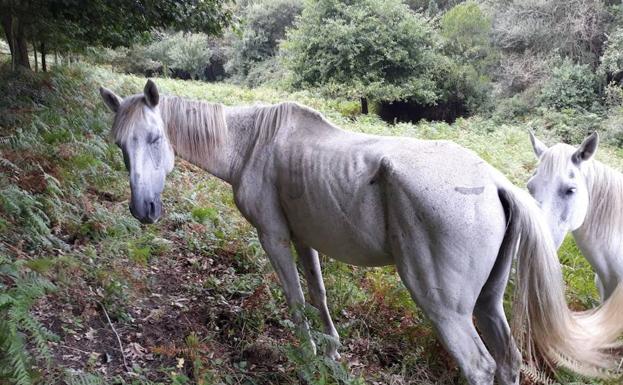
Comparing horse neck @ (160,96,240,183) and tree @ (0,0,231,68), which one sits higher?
tree @ (0,0,231,68)

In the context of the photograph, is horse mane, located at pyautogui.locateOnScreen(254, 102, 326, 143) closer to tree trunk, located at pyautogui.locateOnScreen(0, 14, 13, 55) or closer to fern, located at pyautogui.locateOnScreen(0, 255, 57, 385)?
fern, located at pyautogui.locateOnScreen(0, 255, 57, 385)

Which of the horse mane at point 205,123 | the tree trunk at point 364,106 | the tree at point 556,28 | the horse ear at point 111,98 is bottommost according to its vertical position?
the tree trunk at point 364,106

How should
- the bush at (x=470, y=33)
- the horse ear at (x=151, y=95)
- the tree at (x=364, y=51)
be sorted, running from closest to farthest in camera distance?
the horse ear at (x=151, y=95), the tree at (x=364, y=51), the bush at (x=470, y=33)

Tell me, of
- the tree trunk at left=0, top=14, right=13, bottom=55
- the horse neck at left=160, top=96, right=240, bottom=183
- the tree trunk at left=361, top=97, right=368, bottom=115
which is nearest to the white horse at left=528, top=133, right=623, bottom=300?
the horse neck at left=160, top=96, right=240, bottom=183

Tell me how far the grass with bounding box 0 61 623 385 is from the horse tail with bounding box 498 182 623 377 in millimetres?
1043

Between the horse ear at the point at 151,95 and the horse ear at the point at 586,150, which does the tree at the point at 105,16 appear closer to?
the horse ear at the point at 151,95

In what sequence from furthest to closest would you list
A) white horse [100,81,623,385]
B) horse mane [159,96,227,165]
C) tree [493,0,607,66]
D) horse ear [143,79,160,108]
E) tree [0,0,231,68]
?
1. tree [493,0,607,66]
2. tree [0,0,231,68]
3. horse mane [159,96,227,165]
4. horse ear [143,79,160,108]
5. white horse [100,81,623,385]

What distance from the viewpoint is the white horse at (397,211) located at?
222 centimetres

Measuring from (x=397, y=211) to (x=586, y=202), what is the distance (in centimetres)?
175

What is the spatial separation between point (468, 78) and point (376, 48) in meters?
5.55

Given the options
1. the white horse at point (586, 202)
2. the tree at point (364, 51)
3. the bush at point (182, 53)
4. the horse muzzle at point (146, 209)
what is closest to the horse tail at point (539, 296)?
the white horse at point (586, 202)

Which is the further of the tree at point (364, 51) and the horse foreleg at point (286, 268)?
the tree at point (364, 51)

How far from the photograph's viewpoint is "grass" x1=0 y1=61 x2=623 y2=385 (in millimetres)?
2768

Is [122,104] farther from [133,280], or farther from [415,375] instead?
[415,375]
